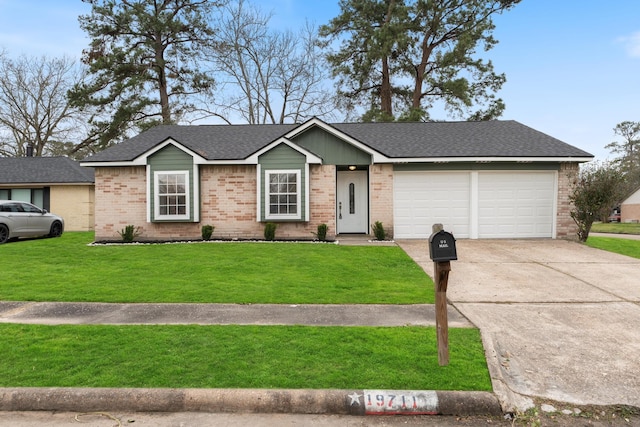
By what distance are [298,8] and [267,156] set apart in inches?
735

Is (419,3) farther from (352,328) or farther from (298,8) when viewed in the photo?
(352,328)

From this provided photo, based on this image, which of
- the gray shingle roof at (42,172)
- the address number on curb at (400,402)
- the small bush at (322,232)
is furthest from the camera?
the gray shingle roof at (42,172)

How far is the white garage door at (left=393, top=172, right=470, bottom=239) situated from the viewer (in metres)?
13.5

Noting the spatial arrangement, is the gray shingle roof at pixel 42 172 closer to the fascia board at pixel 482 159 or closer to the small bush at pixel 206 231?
the small bush at pixel 206 231

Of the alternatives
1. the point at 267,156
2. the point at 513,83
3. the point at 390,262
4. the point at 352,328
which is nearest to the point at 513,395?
the point at 352,328

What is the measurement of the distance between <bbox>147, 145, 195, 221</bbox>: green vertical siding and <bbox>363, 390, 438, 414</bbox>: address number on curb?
1142cm

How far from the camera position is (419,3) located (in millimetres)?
24891

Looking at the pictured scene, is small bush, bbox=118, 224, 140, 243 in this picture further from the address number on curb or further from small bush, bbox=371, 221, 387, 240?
the address number on curb

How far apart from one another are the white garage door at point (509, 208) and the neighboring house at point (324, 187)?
4 cm

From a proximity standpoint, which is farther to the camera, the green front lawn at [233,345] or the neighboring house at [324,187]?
the neighboring house at [324,187]

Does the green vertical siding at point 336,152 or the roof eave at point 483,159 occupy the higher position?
the green vertical siding at point 336,152

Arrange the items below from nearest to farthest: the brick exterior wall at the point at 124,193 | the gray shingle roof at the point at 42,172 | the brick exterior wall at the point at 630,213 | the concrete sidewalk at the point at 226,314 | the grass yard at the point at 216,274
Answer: the concrete sidewalk at the point at 226,314, the grass yard at the point at 216,274, the brick exterior wall at the point at 124,193, the gray shingle roof at the point at 42,172, the brick exterior wall at the point at 630,213

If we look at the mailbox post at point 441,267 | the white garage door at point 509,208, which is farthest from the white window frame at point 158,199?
the mailbox post at point 441,267

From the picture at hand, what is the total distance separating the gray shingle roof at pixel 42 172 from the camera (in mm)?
18625
